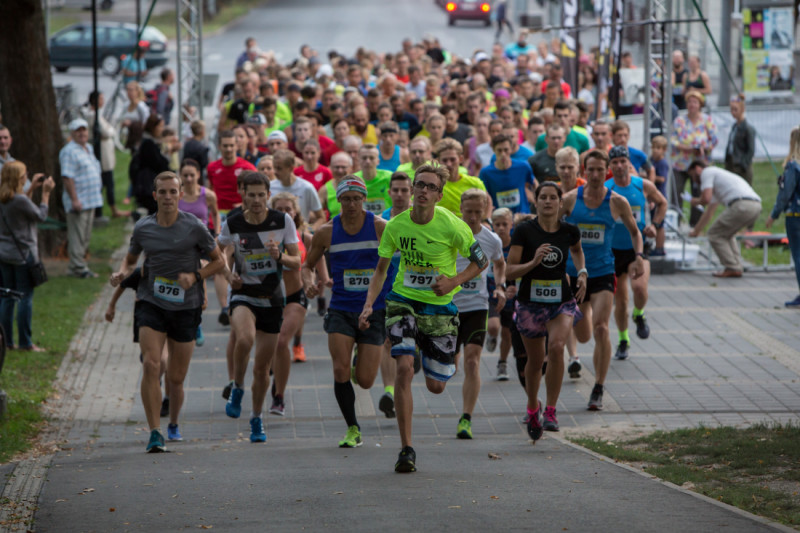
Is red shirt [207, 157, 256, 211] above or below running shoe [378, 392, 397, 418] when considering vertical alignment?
above

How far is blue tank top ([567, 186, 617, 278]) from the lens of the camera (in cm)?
1010

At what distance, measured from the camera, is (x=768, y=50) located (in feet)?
83.9

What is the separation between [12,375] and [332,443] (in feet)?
11.7

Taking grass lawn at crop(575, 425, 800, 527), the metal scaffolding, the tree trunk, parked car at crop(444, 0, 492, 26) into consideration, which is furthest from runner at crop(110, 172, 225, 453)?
parked car at crop(444, 0, 492, 26)

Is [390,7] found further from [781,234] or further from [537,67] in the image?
[781,234]

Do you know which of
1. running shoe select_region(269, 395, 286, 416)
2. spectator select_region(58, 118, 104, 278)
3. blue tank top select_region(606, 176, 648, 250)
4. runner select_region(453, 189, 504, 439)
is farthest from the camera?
spectator select_region(58, 118, 104, 278)

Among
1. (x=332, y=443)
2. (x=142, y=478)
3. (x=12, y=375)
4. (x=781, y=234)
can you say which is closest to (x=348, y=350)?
(x=332, y=443)

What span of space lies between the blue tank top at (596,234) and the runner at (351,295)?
6.94ft

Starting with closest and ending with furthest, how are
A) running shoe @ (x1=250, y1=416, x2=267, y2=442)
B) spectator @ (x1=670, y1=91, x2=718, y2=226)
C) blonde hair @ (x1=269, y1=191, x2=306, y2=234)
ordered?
1. running shoe @ (x1=250, y1=416, x2=267, y2=442)
2. blonde hair @ (x1=269, y1=191, x2=306, y2=234)
3. spectator @ (x1=670, y1=91, x2=718, y2=226)

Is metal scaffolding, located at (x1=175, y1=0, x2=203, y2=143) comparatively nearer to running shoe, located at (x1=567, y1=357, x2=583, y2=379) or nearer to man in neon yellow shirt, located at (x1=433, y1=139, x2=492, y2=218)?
man in neon yellow shirt, located at (x1=433, y1=139, x2=492, y2=218)

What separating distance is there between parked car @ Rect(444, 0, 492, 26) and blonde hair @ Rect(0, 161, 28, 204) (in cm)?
4544

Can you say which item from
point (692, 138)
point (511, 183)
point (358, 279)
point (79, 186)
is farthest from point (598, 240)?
point (692, 138)

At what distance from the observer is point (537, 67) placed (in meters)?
31.7

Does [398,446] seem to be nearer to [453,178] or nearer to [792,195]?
[453,178]
